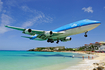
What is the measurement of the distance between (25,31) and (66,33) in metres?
13.7

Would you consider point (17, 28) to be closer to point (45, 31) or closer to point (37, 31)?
point (37, 31)

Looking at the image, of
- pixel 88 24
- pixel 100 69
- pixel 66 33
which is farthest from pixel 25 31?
pixel 100 69

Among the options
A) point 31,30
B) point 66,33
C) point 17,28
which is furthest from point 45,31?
point 17,28

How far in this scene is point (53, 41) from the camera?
44.3m

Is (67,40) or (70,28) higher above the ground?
(70,28)

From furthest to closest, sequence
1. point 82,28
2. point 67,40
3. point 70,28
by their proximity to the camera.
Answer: point 67,40
point 70,28
point 82,28

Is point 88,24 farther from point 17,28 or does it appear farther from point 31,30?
point 17,28

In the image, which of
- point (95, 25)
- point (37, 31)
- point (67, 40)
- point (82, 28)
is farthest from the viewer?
point (67, 40)

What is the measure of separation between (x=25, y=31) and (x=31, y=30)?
2070mm

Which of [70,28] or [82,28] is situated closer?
[82,28]

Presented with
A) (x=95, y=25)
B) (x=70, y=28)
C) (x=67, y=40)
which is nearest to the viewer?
(x=95, y=25)

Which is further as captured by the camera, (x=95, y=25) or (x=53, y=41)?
(x=53, y=41)

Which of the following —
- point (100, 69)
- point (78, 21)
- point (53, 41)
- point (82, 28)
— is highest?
point (78, 21)

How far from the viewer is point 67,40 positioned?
42.9 metres
